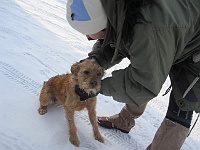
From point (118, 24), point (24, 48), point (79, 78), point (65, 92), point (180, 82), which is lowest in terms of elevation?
point (24, 48)

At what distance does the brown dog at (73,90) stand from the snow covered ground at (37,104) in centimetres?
14

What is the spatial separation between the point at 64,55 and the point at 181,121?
316 cm

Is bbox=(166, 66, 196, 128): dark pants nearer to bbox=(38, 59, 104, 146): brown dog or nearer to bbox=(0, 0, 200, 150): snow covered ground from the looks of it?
bbox=(38, 59, 104, 146): brown dog

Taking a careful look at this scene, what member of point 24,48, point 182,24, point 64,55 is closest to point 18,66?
point 24,48

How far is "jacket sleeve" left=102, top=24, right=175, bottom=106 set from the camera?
1.89 metres

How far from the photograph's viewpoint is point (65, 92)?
3.26m

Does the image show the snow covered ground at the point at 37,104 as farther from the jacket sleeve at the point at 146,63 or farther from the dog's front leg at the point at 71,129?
the jacket sleeve at the point at 146,63

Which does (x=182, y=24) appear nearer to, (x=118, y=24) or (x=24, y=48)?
(x=118, y=24)

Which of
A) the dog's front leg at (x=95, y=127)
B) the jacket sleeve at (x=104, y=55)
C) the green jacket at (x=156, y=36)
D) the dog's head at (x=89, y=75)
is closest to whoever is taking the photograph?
the green jacket at (x=156, y=36)

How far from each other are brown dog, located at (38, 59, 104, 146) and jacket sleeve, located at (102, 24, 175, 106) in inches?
23.0

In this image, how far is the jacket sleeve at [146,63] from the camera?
1895mm

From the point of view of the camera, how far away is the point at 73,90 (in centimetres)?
309

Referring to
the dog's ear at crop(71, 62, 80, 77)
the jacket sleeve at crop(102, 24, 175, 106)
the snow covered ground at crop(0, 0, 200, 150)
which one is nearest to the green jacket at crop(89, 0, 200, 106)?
the jacket sleeve at crop(102, 24, 175, 106)

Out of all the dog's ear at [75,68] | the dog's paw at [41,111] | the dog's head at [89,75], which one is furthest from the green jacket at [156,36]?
the dog's paw at [41,111]
